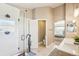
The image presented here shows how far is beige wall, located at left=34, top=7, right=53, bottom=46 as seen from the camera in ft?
7.52

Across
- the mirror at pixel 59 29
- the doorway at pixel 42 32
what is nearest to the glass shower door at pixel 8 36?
the doorway at pixel 42 32

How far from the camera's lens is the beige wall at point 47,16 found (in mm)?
2291

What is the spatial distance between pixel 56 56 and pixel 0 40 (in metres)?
1.19

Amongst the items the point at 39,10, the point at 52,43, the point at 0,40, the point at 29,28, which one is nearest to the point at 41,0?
the point at 39,10

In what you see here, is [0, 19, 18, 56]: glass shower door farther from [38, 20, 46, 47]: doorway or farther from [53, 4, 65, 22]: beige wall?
[53, 4, 65, 22]: beige wall

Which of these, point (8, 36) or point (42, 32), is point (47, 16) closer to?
point (42, 32)

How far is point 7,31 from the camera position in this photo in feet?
7.68

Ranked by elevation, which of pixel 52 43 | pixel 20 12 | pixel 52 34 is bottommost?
pixel 52 43

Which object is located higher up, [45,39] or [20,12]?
[20,12]

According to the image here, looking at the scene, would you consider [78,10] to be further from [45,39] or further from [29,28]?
[29,28]

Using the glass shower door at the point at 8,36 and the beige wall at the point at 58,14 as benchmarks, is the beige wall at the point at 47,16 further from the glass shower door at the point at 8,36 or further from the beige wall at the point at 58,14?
the glass shower door at the point at 8,36

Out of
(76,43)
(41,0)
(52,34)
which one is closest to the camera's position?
(41,0)

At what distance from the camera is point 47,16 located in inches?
90.7

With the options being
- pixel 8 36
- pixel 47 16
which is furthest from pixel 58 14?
pixel 8 36
